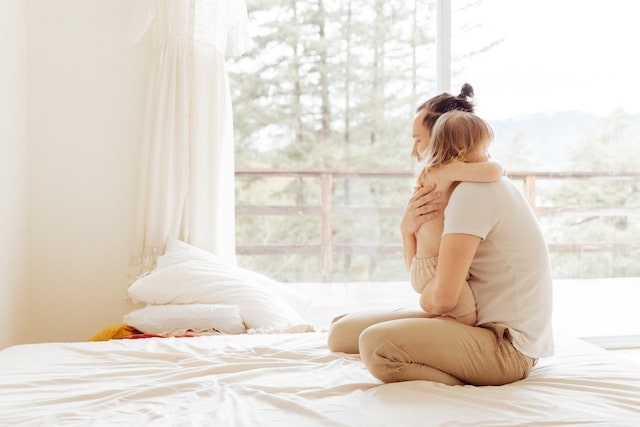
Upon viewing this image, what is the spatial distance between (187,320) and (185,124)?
1067 millimetres

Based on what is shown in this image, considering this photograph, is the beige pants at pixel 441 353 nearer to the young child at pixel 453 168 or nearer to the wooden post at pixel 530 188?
the young child at pixel 453 168

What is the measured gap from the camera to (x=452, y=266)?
5.60 ft

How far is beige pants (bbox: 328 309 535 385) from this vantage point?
1716mm

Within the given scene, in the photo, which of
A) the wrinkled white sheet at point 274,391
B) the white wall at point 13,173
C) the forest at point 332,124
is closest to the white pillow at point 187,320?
the wrinkled white sheet at point 274,391

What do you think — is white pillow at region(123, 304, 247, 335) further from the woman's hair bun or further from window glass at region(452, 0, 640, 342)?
window glass at region(452, 0, 640, 342)

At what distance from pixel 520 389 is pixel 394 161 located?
2.29 meters

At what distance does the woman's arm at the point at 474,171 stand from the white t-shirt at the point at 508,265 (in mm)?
18

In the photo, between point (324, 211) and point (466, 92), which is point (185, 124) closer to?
point (324, 211)

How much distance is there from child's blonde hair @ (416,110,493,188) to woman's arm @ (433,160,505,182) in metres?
0.02

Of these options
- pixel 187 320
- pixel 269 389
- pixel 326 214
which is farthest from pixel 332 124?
pixel 269 389

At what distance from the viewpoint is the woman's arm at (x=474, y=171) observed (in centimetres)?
177

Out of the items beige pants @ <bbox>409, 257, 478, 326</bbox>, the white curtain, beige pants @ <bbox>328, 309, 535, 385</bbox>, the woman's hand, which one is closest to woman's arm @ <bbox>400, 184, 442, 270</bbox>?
the woman's hand

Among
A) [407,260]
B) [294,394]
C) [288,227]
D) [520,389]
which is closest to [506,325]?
[520,389]

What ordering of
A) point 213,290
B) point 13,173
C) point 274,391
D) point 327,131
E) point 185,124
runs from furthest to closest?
1. point 327,131
2. point 185,124
3. point 13,173
4. point 213,290
5. point 274,391
